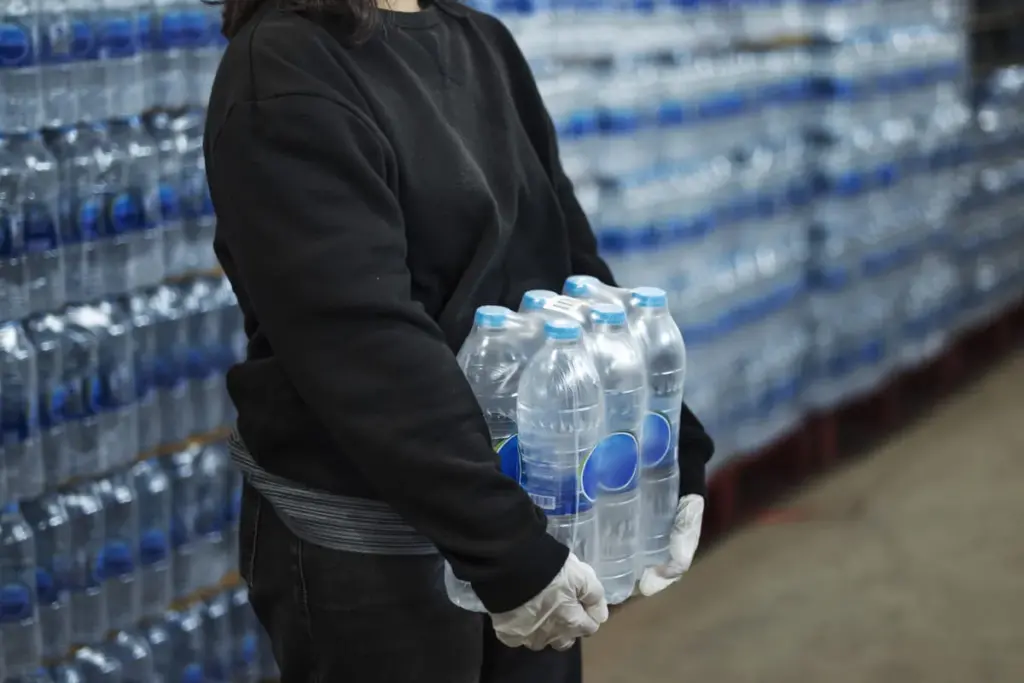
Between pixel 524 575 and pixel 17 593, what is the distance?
4.34 feet

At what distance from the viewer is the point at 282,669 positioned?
1.66 metres

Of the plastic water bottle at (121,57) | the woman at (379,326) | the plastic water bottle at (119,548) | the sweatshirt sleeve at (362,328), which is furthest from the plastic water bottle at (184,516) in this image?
the sweatshirt sleeve at (362,328)

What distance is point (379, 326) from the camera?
4.59 feet

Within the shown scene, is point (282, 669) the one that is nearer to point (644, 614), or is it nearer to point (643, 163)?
point (644, 614)

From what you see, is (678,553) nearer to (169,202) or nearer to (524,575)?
(524,575)

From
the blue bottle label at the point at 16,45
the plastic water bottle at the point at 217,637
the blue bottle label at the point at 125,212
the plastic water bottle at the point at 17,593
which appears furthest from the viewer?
the plastic water bottle at the point at 217,637

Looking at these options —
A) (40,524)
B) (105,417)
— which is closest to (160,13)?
(105,417)

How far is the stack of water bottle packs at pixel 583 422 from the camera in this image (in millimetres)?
1578

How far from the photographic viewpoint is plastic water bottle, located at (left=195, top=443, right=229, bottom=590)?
2768 mm

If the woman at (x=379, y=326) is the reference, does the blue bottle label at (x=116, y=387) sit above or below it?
below

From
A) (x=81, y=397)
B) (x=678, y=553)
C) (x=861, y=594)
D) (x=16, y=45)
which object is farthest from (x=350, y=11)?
(x=861, y=594)

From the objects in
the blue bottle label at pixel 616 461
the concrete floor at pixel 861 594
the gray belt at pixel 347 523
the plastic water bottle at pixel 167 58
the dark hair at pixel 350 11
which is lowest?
the concrete floor at pixel 861 594

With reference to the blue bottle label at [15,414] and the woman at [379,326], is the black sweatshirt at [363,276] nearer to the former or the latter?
the woman at [379,326]

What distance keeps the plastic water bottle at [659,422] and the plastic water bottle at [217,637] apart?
4.53 feet
